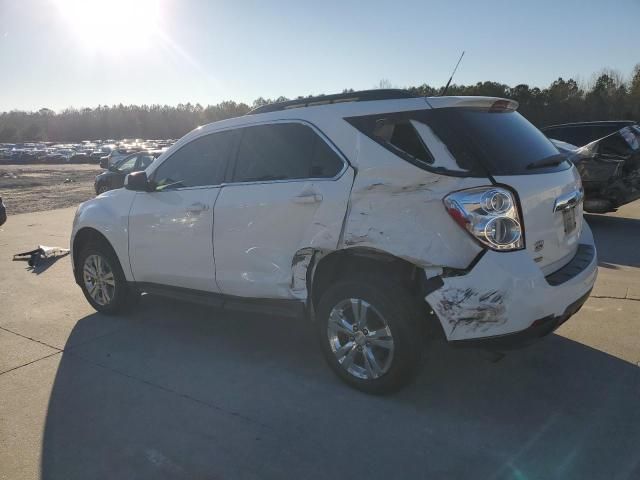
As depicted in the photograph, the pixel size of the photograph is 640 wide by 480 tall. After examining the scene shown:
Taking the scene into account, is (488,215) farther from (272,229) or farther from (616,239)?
(616,239)

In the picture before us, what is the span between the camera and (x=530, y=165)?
128 inches

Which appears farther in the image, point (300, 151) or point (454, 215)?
point (300, 151)

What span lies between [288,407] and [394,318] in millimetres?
925

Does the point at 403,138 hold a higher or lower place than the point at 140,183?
higher

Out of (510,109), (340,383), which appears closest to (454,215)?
(510,109)

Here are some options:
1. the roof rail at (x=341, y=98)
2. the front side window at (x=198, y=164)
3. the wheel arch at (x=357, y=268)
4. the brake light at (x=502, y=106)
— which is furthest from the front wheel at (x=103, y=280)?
the brake light at (x=502, y=106)

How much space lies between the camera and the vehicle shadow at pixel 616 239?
689cm

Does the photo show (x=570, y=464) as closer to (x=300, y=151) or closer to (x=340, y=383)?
(x=340, y=383)

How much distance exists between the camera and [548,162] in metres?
3.43

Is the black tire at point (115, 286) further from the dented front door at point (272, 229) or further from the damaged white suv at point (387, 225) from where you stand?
the dented front door at point (272, 229)

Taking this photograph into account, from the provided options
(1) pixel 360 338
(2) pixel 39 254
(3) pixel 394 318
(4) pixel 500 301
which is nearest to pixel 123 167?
(2) pixel 39 254

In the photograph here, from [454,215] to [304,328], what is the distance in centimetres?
227

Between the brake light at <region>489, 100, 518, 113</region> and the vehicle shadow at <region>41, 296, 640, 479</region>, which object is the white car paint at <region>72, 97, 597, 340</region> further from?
the vehicle shadow at <region>41, 296, 640, 479</region>

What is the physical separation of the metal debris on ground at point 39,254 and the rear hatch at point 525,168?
23.1ft
